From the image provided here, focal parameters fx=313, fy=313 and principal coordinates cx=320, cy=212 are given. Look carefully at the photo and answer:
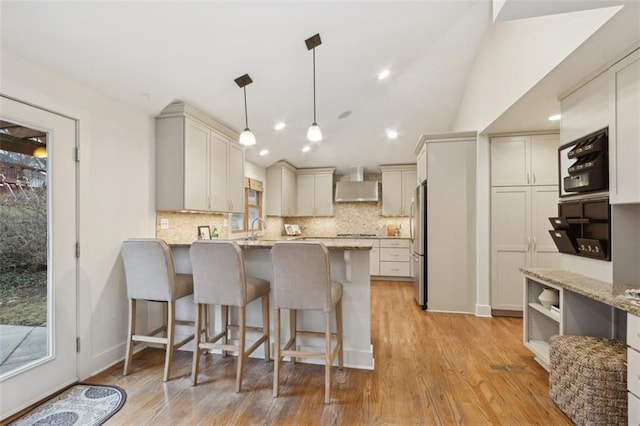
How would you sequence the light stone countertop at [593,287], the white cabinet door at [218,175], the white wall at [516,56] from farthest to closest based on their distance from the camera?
the white cabinet door at [218,175]
the white wall at [516,56]
the light stone countertop at [593,287]

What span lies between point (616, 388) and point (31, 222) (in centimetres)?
367

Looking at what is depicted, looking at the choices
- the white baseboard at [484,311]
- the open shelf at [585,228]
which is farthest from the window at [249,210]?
Answer: the open shelf at [585,228]

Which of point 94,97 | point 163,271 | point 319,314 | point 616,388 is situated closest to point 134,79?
point 94,97

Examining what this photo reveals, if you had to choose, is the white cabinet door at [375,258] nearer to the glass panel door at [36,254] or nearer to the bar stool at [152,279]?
the bar stool at [152,279]

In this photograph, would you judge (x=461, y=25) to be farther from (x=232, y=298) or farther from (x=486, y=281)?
(x=232, y=298)

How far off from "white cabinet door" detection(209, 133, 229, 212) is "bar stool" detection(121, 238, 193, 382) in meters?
1.26

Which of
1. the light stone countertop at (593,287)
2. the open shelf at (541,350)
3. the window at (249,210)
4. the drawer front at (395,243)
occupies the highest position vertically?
the window at (249,210)

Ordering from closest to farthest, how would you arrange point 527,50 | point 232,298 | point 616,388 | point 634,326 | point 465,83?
point 634,326, point 616,388, point 232,298, point 527,50, point 465,83

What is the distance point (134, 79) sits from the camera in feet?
8.46

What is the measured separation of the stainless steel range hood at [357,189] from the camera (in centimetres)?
676

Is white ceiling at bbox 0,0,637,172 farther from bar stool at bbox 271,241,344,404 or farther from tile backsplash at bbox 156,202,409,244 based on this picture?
tile backsplash at bbox 156,202,409,244

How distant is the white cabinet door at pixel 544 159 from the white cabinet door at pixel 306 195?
414 centimetres

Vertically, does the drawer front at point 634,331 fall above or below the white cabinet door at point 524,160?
below

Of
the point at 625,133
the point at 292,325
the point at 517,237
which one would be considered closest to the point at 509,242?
the point at 517,237
